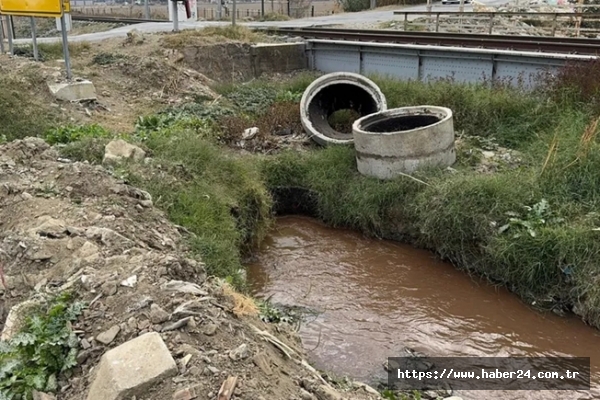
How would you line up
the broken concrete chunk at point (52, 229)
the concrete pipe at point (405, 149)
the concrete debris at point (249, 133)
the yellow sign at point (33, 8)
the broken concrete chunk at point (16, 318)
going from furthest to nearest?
the concrete debris at point (249, 133)
the yellow sign at point (33, 8)
the concrete pipe at point (405, 149)
the broken concrete chunk at point (52, 229)
the broken concrete chunk at point (16, 318)

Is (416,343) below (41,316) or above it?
below

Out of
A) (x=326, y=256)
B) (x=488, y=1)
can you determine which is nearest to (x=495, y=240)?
(x=326, y=256)

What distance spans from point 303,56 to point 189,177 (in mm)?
9471

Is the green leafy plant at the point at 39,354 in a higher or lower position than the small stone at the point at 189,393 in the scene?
lower

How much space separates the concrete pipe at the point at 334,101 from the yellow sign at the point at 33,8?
4519 mm

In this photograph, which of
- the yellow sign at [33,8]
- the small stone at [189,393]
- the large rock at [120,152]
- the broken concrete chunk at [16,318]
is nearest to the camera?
the small stone at [189,393]

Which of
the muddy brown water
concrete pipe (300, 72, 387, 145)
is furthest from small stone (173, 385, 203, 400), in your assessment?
concrete pipe (300, 72, 387, 145)

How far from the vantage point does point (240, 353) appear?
3254mm

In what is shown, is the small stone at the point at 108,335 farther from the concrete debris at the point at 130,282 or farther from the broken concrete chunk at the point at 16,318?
the broken concrete chunk at the point at 16,318

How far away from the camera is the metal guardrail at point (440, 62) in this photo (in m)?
10.4

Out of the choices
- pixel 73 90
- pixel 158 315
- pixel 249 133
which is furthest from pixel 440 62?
pixel 158 315

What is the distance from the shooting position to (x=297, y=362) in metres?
3.74

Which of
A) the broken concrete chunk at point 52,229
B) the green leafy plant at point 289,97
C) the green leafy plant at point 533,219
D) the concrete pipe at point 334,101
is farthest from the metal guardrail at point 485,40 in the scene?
the broken concrete chunk at point 52,229

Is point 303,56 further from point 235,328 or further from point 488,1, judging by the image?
point 488,1
